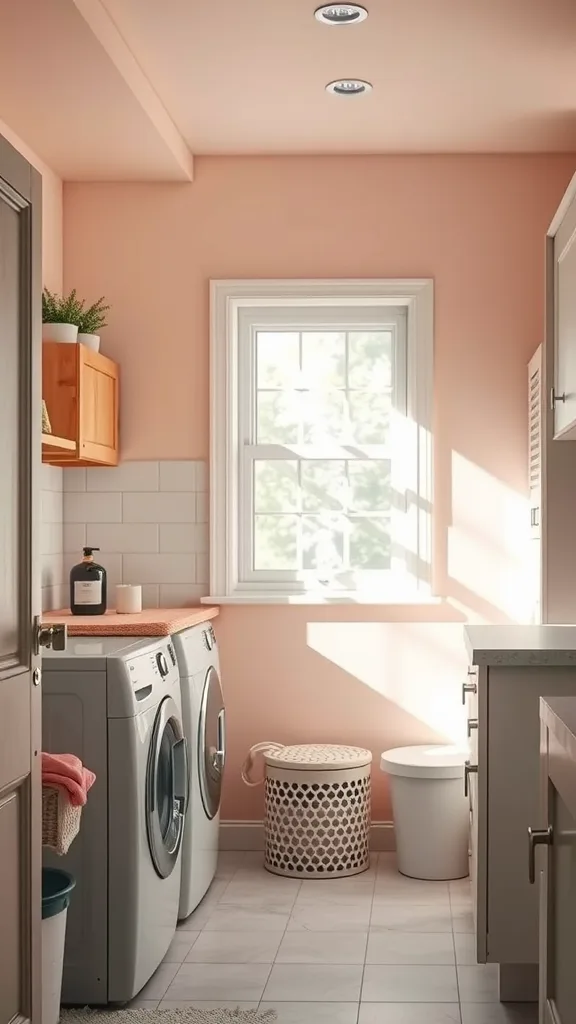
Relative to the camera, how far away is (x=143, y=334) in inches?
186

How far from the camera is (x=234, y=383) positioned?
187 inches

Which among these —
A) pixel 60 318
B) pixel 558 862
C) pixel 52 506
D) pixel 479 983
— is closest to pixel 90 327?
pixel 60 318

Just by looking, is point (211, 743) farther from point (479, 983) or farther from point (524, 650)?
point (524, 650)

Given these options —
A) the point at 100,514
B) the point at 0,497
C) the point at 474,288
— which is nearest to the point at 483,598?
the point at 474,288

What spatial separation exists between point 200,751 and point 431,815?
0.90m

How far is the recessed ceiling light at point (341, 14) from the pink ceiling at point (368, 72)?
0.04 meters

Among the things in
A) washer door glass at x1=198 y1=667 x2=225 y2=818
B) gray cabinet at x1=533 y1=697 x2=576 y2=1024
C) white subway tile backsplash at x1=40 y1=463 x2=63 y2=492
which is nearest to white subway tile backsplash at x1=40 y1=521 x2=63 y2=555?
white subway tile backsplash at x1=40 y1=463 x2=63 y2=492

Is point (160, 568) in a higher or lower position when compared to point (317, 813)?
higher

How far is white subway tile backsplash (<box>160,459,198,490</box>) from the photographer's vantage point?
4727 millimetres

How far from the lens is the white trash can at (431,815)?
13.8 feet

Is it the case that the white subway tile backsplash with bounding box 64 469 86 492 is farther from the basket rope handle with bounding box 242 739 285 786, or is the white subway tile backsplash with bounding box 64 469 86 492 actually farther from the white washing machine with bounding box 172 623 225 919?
the basket rope handle with bounding box 242 739 285 786

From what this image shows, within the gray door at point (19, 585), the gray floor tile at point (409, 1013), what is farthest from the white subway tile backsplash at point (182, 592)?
the gray door at point (19, 585)

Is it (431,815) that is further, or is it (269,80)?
(431,815)

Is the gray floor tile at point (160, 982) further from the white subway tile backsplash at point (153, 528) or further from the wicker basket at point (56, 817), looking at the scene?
the white subway tile backsplash at point (153, 528)
